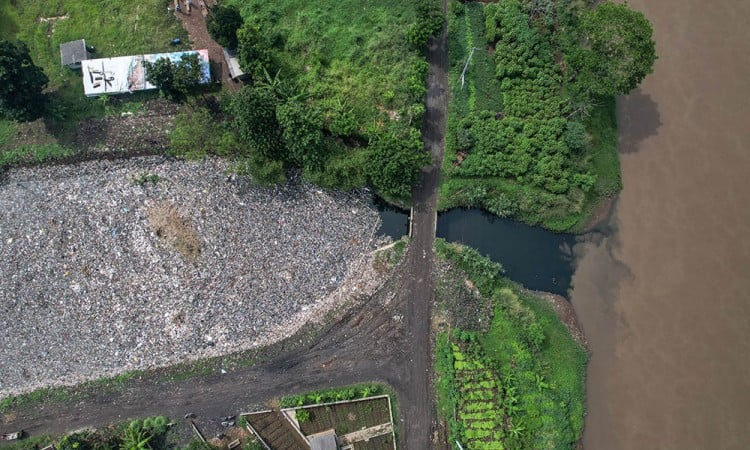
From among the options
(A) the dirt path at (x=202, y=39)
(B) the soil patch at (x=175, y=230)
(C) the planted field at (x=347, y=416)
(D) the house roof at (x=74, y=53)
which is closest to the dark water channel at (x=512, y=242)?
(C) the planted field at (x=347, y=416)

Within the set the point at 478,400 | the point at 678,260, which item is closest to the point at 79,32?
the point at 478,400

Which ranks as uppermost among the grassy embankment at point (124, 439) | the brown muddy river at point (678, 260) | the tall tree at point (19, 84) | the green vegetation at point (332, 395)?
the tall tree at point (19, 84)

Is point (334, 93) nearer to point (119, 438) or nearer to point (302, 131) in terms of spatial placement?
point (302, 131)

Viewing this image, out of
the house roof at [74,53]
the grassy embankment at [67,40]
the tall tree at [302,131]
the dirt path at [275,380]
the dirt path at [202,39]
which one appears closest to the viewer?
the tall tree at [302,131]

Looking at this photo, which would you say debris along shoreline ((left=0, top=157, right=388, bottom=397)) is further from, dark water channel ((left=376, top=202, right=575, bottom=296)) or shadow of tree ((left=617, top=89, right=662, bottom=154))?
shadow of tree ((left=617, top=89, right=662, bottom=154))

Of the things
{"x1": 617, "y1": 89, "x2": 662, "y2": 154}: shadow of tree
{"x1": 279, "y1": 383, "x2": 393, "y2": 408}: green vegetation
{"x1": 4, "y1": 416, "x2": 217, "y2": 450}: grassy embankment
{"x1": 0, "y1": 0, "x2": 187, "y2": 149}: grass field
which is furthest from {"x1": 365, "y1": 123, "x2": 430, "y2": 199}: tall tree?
{"x1": 4, "y1": 416, "x2": 217, "y2": 450}: grassy embankment

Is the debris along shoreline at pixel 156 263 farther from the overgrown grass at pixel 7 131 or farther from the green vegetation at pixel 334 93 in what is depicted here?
the green vegetation at pixel 334 93
